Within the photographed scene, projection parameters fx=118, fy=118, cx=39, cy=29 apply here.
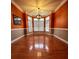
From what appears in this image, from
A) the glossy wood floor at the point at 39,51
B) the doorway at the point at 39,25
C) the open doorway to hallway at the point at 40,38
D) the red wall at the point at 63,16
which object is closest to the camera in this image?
the glossy wood floor at the point at 39,51

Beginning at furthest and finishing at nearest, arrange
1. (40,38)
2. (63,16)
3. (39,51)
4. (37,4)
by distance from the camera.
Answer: (40,38)
(37,4)
(63,16)
(39,51)

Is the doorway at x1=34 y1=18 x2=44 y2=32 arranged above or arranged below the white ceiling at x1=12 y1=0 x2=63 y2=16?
below

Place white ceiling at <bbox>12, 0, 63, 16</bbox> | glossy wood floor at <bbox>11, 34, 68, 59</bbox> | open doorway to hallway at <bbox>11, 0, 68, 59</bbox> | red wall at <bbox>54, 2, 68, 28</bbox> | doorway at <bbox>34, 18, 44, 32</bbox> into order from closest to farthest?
1. glossy wood floor at <bbox>11, 34, 68, 59</bbox>
2. open doorway to hallway at <bbox>11, 0, 68, 59</bbox>
3. red wall at <bbox>54, 2, 68, 28</bbox>
4. white ceiling at <bbox>12, 0, 63, 16</bbox>
5. doorway at <bbox>34, 18, 44, 32</bbox>

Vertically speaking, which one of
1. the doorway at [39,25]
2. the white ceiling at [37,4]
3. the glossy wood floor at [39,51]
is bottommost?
the glossy wood floor at [39,51]

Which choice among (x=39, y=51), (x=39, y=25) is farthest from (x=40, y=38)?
(x=39, y=25)

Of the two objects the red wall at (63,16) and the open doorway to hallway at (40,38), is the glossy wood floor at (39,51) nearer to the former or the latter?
the open doorway to hallway at (40,38)

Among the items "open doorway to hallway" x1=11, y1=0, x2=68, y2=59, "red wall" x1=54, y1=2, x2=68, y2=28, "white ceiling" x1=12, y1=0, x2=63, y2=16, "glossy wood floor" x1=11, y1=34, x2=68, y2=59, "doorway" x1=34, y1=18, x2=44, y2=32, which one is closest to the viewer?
"glossy wood floor" x1=11, y1=34, x2=68, y2=59

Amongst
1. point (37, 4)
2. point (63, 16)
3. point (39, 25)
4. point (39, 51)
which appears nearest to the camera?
point (39, 51)

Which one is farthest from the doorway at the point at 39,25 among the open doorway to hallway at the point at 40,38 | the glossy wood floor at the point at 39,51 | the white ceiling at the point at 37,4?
the glossy wood floor at the point at 39,51


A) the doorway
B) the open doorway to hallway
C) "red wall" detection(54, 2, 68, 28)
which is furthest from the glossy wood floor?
the doorway

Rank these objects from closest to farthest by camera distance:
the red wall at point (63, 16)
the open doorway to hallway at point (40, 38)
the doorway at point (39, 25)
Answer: the open doorway to hallway at point (40, 38) → the red wall at point (63, 16) → the doorway at point (39, 25)

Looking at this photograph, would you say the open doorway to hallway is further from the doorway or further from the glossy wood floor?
the doorway

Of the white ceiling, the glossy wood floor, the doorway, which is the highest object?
the white ceiling

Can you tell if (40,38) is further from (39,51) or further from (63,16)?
(39,51)
